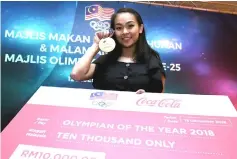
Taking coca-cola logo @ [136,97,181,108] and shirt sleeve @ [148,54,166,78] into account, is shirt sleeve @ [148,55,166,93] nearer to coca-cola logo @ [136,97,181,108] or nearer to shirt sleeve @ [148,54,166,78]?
shirt sleeve @ [148,54,166,78]

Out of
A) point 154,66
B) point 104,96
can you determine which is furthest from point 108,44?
point 104,96

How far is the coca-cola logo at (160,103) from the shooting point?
0.82m

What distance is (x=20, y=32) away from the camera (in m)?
2.07

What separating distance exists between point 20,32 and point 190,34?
1332 millimetres

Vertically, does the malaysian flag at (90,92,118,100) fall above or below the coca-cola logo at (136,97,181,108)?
above

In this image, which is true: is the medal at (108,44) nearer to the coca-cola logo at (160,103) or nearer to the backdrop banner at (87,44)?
the coca-cola logo at (160,103)

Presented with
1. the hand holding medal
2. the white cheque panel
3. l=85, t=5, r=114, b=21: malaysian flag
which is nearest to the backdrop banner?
l=85, t=5, r=114, b=21: malaysian flag

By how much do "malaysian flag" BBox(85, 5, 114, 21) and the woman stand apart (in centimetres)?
85

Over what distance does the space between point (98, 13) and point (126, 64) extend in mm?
1049

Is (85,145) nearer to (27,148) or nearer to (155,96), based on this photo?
(27,148)

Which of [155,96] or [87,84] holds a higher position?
[155,96]

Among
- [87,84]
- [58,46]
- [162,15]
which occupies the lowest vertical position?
[87,84]

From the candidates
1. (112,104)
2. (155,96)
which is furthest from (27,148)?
(155,96)

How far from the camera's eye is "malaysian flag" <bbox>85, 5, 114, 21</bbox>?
2154mm
